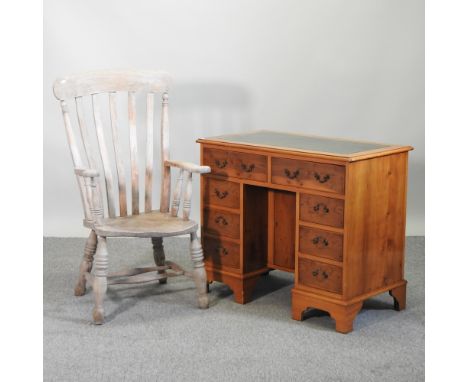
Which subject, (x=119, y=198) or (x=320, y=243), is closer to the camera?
(x=320, y=243)

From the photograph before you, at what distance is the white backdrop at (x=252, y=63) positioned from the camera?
5.04m

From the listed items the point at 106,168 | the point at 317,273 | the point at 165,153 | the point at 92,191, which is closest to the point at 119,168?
the point at 106,168

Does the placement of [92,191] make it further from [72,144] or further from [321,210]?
[321,210]

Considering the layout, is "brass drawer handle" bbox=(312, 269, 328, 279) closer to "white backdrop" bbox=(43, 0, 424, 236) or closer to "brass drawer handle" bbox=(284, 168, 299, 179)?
"brass drawer handle" bbox=(284, 168, 299, 179)

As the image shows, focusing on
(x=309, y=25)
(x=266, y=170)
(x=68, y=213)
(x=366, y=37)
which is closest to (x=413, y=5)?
(x=366, y=37)

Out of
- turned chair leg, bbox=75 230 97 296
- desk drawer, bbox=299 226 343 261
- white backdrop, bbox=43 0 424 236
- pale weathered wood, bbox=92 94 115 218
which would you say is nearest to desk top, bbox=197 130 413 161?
desk drawer, bbox=299 226 343 261

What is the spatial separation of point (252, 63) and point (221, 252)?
1.75 m

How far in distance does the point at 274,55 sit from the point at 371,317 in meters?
2.19

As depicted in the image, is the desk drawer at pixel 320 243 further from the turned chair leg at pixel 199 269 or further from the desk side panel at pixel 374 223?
the turned chair leg at pixel 199 269

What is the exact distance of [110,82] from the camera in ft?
12.6

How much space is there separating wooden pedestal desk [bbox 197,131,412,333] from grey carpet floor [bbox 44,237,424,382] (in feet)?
0.42

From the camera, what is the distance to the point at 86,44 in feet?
16.5

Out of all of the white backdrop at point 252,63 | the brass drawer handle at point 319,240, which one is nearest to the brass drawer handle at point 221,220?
the brass drawer handle at point 319,240

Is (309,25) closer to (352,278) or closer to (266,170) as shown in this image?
(266,170)
